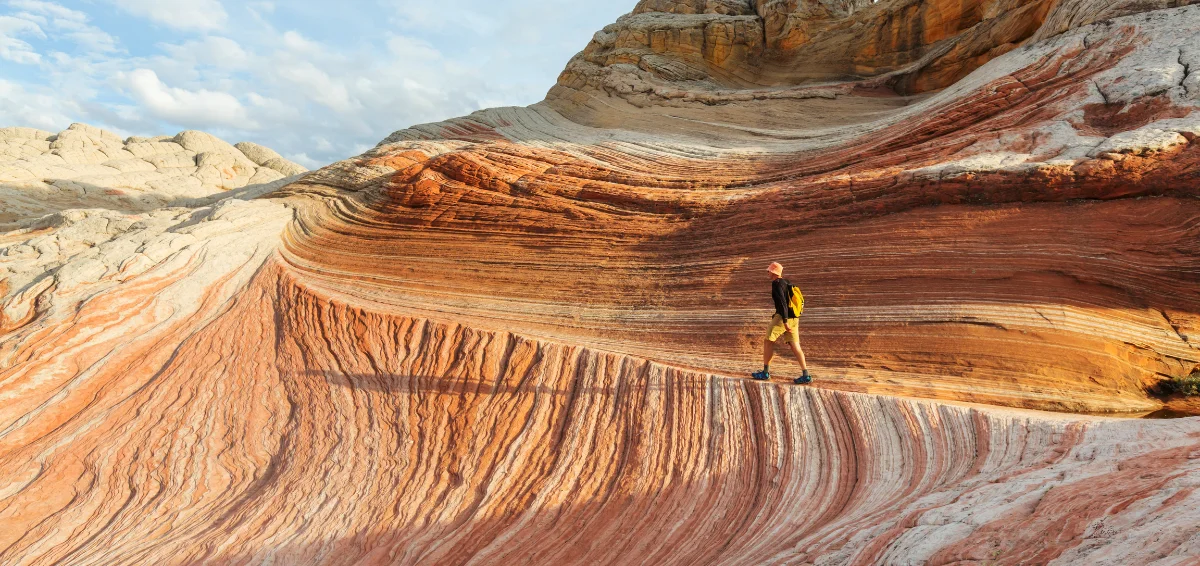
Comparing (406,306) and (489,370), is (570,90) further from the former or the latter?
(489,370)

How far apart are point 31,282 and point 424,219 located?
6.15m

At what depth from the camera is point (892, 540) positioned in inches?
165

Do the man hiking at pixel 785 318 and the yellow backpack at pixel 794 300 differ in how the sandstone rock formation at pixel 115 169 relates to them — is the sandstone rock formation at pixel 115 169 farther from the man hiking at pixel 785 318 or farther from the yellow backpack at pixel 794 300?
the yellow backpack at pixel 794 300

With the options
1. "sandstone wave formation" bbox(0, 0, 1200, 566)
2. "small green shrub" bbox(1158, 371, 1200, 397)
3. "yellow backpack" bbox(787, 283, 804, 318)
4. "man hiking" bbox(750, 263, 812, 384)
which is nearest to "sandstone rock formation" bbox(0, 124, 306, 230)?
"sandstone wave formation" bbox(0, 0, 1200, 566)

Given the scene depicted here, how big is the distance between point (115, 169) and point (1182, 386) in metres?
36.9

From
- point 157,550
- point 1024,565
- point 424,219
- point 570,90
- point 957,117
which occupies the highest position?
point 570,90

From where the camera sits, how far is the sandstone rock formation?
2689 cm

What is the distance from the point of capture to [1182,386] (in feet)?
25.4

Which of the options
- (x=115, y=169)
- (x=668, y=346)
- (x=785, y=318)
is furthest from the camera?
(x=115, y=169)

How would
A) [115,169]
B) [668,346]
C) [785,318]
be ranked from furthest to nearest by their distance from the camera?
[115,169] → [668,346] → [785,318]

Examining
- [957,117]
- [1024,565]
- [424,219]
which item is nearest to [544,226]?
[424,219]

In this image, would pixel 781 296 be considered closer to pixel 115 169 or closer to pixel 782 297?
pixel 782 297

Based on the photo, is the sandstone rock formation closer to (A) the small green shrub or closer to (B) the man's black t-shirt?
(B) the man's black t-shirt

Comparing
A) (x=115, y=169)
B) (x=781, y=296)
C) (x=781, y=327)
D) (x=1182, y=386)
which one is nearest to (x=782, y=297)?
(x=781, y=296)
